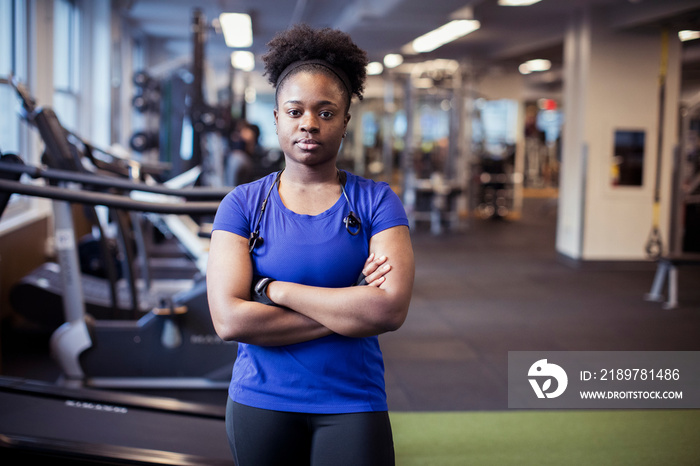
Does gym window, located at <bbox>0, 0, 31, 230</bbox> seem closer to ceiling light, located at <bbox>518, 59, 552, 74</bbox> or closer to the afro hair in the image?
the afro hair

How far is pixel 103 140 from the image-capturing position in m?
8.63

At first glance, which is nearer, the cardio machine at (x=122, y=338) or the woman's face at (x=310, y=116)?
the woman's face at (x=310, y=116)

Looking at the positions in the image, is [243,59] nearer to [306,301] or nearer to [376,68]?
[376,68]

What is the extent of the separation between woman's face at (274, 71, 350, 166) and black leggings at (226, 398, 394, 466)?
503mm

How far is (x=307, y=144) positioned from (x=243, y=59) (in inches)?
522

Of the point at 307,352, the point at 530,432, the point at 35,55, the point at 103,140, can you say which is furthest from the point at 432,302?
the point at 103,140

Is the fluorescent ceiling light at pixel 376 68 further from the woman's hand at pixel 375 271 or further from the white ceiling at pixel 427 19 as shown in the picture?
the woman's hand at pixel 375 271

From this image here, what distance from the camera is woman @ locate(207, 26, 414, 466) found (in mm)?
1244

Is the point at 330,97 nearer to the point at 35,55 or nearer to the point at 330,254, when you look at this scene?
the point at 330,254

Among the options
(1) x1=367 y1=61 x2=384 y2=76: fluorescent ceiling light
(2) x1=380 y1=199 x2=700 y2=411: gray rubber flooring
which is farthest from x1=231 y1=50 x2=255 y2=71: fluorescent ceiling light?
(2) x1=380 y1=199 x2=700 y2=411: gray rubber flooring

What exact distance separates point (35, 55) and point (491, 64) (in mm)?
8768

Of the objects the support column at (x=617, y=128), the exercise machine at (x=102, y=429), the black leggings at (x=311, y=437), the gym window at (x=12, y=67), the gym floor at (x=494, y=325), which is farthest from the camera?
the support column at (x=617, y=128)

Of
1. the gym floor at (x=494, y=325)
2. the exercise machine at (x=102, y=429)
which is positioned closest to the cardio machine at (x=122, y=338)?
the gym floor at (x=494, y=325)

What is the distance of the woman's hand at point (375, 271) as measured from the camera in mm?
1265
